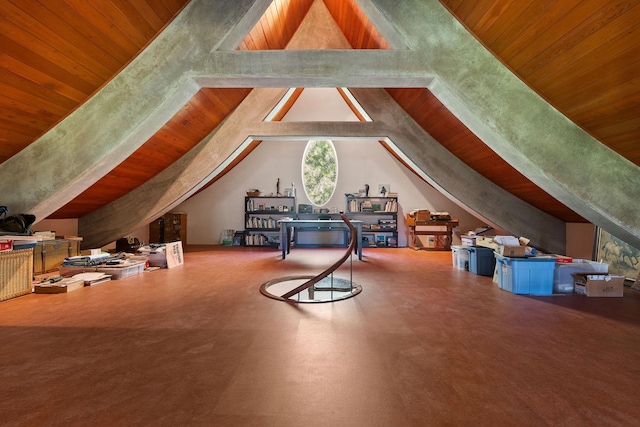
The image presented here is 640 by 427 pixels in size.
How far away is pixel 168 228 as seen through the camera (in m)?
8.04

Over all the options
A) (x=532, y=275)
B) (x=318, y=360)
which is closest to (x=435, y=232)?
(x=532, y=275)

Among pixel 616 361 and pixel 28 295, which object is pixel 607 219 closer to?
pixel 616 361

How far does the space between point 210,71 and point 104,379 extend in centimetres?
292

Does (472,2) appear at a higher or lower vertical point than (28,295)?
higher

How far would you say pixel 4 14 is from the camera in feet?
6.98

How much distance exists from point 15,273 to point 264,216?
5730mm

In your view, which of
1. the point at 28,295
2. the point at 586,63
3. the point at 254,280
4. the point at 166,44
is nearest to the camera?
the point at 586,63

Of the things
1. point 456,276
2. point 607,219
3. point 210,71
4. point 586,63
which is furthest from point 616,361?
point 210,71

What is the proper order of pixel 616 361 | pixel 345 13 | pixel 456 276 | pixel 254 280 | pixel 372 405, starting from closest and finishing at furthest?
1. pixel 372 405
2. pixel 616 361
3. pixel 254 280
4. pixel 456 276
5. pixel 345 13

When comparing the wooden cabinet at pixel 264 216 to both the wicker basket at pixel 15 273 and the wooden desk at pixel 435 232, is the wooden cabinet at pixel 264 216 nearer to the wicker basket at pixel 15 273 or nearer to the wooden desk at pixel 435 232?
the wooden desk at pixel 435 232

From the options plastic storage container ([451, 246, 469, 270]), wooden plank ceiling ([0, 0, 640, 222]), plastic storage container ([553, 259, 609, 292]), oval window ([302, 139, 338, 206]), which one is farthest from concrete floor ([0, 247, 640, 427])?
oval window ([302, 139, 338, 206])

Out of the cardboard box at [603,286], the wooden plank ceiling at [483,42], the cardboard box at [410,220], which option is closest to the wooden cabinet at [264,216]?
the cardboard box at [410,220]

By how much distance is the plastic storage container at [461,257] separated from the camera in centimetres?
517

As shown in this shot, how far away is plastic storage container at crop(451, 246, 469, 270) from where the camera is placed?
5.17 metres
